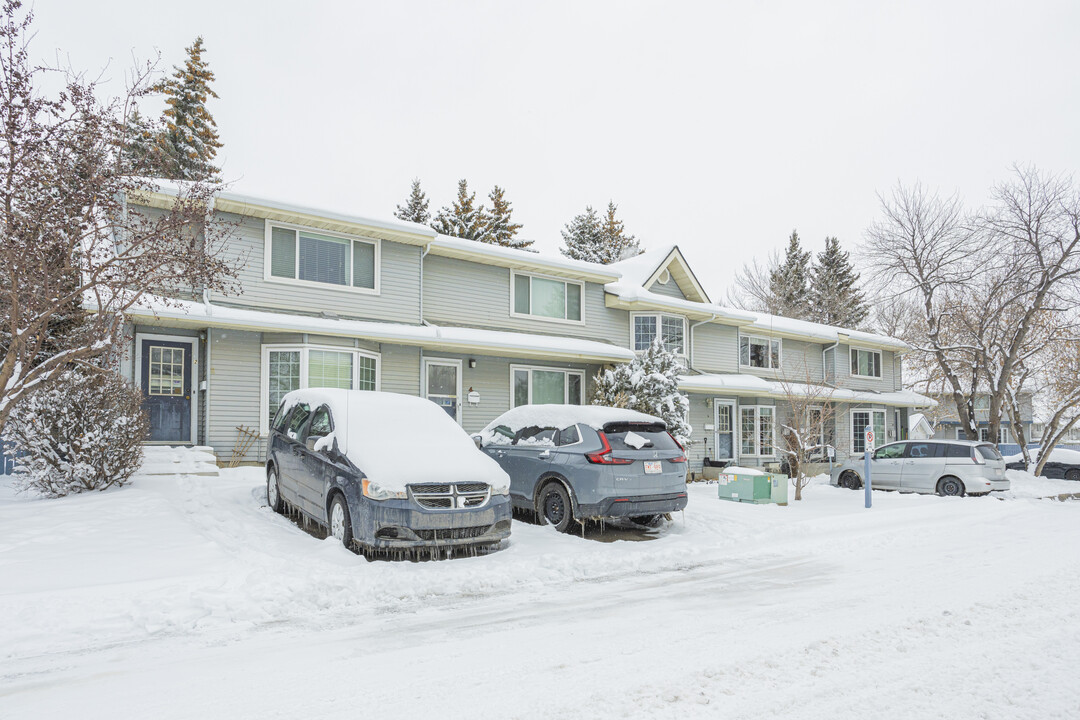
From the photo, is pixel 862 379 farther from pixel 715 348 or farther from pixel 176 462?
pixel 176 462

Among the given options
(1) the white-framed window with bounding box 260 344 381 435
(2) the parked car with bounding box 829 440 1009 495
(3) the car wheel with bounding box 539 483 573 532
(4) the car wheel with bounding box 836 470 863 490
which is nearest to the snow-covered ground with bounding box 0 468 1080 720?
(3) the car wheel with bounding box 539 483 573 532

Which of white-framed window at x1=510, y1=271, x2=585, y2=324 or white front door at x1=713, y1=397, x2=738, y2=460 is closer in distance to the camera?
white-framed window at x1=510, y1=271, x2=585, y2=324

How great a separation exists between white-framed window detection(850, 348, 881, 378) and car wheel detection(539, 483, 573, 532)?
23818 millimetres

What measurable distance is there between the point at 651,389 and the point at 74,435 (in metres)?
12.3

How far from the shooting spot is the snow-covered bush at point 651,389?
1758 cm

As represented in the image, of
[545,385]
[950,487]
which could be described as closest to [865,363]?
[950,487]

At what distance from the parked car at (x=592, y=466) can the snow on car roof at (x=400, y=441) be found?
1.44 meters

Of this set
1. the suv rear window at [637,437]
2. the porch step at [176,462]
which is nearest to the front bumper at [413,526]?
the suv rear window at [637,437]

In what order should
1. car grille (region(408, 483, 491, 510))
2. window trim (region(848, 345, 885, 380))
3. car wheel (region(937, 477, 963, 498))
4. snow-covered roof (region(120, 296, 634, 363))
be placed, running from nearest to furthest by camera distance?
1. car grille (region(408, 483, 491, 510))
2. snow-covered roof (region(120, 296, 634, 363))
3. car wheel (region(937, 477, 963, 498))
4. window trim (region(848, 345, 885, 380))

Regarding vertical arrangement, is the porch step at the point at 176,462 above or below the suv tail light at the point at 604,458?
below

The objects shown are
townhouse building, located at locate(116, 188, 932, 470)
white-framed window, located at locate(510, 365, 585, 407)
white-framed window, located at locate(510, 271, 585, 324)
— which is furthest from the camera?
white-framed window, located at locate(510, 271, 585, 324)

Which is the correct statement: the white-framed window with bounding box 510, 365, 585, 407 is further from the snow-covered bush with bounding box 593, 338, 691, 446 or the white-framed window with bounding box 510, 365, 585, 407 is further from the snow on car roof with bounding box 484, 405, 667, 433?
the snow on car roof with bounding box 484, 405, 667, 433

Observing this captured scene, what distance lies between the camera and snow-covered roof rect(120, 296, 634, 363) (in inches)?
519

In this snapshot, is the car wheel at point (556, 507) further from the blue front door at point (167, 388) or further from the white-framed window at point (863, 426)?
the white-framed window at point (863, 426)
